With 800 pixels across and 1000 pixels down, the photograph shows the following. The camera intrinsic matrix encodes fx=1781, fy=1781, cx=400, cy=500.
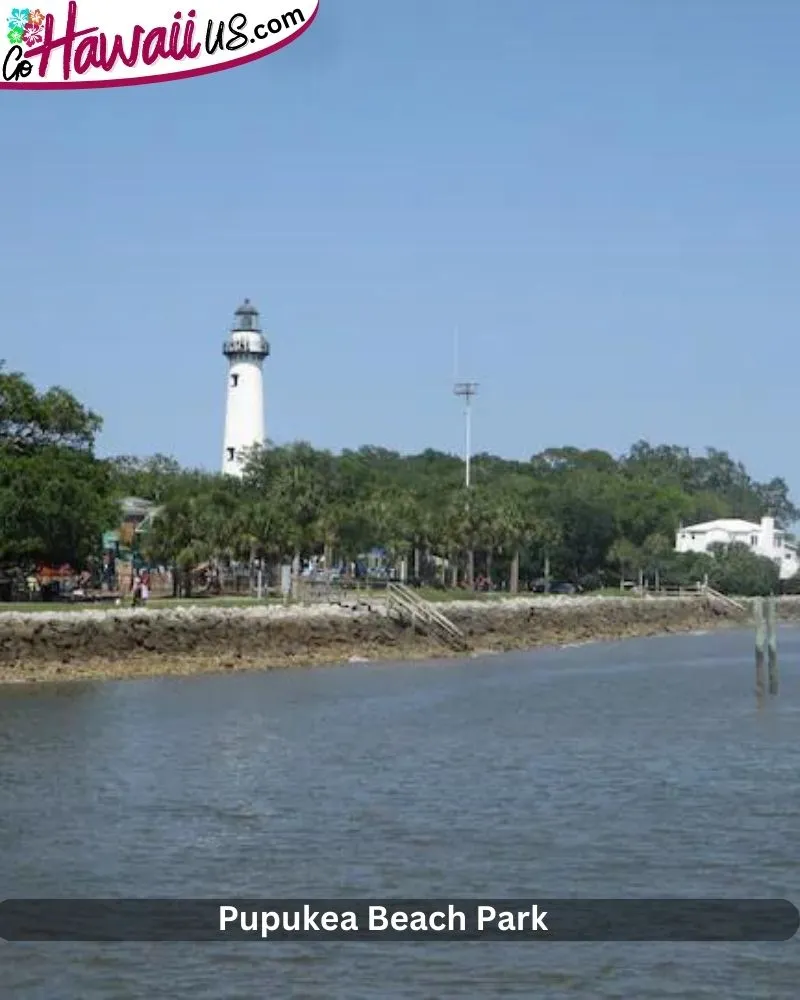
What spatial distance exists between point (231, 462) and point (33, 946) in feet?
283

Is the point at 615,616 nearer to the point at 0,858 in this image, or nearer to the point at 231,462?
the point at 231,462

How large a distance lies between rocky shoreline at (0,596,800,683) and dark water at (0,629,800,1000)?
16.4ft

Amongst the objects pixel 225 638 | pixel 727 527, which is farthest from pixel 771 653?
pixel 727 527

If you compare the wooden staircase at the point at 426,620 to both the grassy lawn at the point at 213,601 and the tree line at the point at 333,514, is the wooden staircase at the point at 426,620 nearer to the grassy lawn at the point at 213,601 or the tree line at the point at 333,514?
the grassy lawn at the point at 213,601

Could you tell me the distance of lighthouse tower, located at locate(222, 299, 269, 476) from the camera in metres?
103

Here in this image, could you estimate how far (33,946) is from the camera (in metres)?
15.9

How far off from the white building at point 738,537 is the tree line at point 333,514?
2.59m

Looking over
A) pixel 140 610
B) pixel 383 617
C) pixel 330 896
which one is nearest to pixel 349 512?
pixel 383 617

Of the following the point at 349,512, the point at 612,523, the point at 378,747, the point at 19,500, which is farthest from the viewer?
the point at 612,523

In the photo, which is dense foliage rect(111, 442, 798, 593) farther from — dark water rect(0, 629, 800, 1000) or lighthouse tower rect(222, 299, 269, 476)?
dark water rect(0, 629, 800, 1000)

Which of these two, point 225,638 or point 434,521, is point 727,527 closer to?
point 434,521

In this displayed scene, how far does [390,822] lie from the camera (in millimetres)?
22359
